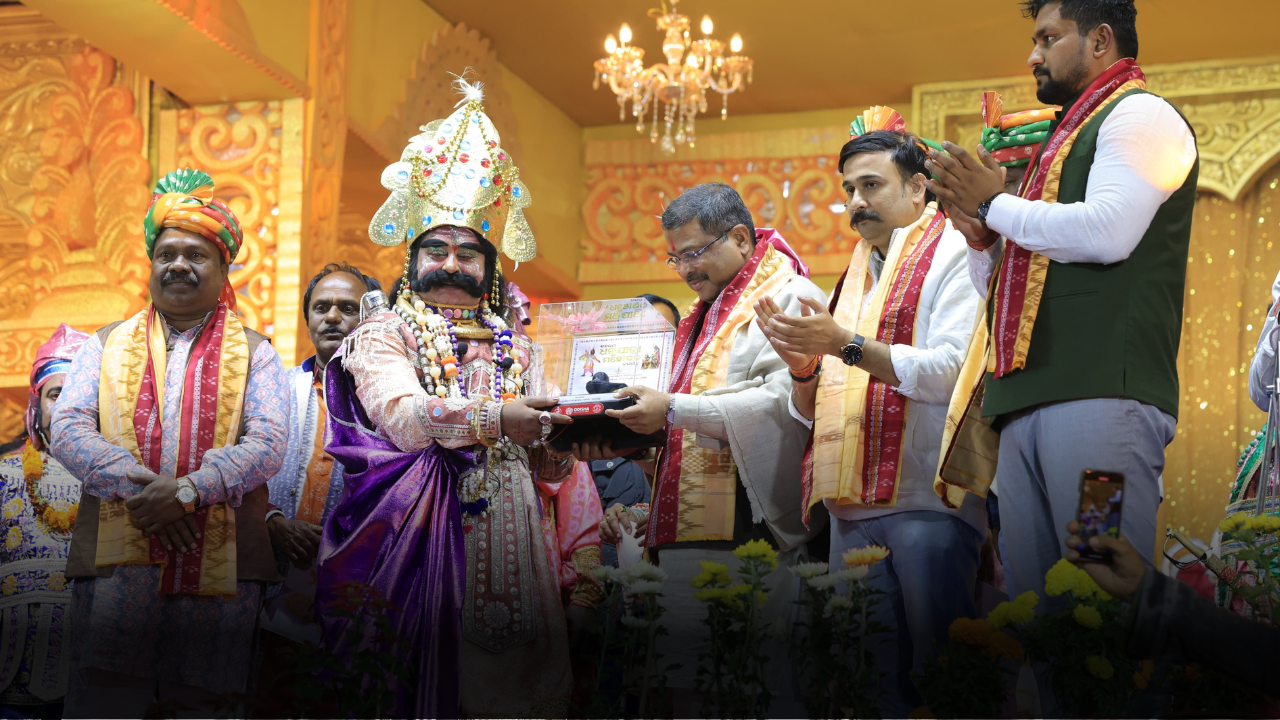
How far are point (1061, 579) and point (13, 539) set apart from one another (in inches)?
130

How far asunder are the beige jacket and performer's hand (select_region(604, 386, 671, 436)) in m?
0.05

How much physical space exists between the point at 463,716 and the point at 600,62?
532cm

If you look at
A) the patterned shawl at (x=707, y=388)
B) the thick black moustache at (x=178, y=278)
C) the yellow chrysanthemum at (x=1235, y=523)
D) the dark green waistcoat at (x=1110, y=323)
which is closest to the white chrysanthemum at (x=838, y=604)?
the dark green waistcoat at (x=1110, y=323)

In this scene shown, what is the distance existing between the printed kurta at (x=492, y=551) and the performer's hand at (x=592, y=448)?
24cm

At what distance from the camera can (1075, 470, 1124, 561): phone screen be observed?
1929 mm

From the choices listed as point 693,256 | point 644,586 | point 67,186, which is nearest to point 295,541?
point 693,256

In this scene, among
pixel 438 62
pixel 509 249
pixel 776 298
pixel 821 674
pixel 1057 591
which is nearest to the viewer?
pixel 1057 591

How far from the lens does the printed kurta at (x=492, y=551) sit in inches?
115

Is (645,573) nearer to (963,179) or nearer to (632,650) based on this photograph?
(632,650)

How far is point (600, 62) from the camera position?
7.46m

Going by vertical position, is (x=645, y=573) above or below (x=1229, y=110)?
below

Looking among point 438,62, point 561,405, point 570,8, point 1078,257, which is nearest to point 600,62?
point 570,8

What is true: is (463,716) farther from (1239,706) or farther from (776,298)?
(1239,706)

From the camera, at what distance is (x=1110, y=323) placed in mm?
2229
